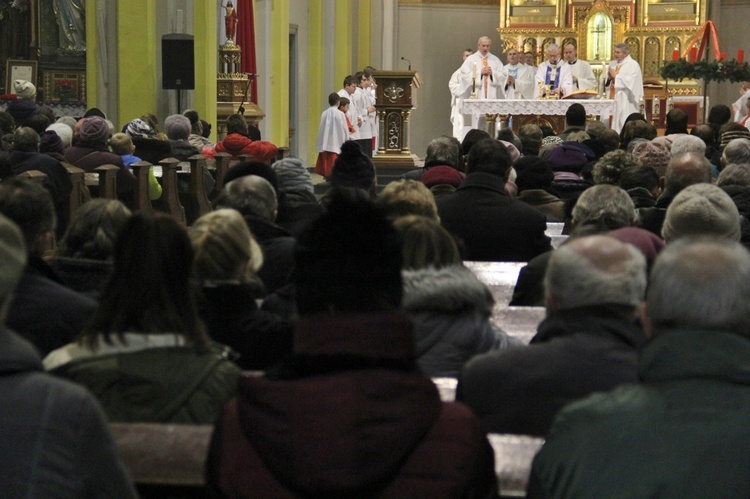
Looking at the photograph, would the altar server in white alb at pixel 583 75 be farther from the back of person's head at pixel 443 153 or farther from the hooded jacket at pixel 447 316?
the hooded jacket at pixel 447 316

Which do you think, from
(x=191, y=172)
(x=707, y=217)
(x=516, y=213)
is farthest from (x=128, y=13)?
(x=707, y=217)

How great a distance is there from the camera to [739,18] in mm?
23594

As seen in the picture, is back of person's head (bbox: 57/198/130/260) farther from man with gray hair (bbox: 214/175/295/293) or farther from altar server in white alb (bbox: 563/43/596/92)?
altar server in white alb (bbox: 563/43/596/92)

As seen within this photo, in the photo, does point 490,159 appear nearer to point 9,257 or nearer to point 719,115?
point 9,257

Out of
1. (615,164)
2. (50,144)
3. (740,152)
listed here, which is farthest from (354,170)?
(50,144)

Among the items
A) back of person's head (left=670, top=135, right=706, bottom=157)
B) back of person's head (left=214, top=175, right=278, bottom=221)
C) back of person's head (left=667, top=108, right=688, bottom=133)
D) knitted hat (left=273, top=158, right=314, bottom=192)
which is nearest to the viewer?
back of person's head (left=214, top=175, right=278, bottom=221)

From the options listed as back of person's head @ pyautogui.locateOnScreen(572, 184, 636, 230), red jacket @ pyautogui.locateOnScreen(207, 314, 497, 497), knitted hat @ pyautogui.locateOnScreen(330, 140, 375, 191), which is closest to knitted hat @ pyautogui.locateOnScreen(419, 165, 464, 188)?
knitted hat @ pyautogui.locateOnScreen(330, 140, 375, 191)

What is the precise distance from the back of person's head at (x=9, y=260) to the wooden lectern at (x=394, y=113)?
15251 millimetres

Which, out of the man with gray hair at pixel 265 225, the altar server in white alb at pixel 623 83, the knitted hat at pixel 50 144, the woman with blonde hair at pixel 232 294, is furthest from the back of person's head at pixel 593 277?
the altar server in white alb at pixel 623 83

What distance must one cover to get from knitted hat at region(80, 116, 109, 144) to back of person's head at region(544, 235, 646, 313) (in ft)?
23.2

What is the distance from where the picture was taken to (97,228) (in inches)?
171

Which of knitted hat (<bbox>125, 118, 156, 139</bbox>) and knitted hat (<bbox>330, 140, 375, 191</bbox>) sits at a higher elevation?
knitted hat (<bbox>125, 118, 156, 139</bbox>)

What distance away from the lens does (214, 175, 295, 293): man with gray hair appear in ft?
16.5

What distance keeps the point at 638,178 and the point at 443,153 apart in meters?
1.89
